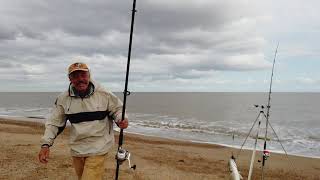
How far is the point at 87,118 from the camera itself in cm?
439

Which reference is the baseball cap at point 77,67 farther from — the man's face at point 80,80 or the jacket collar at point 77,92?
the jacket collar at point 77,92

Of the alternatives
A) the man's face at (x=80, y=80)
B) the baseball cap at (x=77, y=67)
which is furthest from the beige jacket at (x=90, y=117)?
the baseball cap at (x=77, y=67)

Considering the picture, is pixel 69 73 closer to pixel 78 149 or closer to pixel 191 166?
pixel 78 149

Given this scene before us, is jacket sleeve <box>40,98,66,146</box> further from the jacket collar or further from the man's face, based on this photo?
the man's face

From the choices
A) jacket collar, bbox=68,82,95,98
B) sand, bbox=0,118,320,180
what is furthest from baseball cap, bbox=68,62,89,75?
sand, bbox=0,118,320,180

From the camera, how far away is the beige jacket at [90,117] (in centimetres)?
438

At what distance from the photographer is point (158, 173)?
9.28m

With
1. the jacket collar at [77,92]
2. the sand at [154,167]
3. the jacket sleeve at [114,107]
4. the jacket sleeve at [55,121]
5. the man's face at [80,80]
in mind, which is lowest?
the sand at [154,167]

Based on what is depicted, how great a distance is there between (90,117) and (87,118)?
0.12ft

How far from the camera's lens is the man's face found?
4309 millimetres

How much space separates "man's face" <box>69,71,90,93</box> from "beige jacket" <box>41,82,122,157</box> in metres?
0.10

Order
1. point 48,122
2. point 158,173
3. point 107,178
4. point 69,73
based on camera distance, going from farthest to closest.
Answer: point 158,173 < point 107,178 < point 48,122 < point 69,73

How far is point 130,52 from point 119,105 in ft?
3.24

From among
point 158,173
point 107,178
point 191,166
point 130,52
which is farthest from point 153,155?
point 130,52
